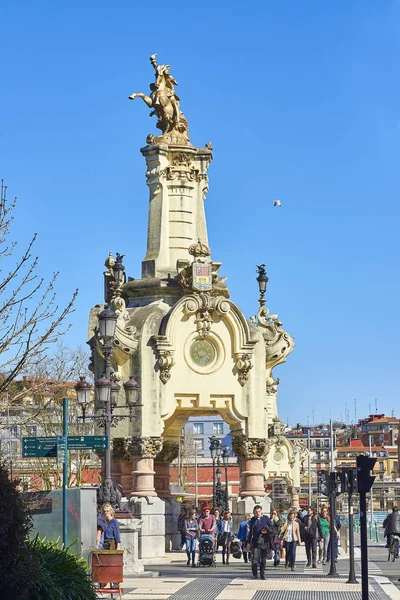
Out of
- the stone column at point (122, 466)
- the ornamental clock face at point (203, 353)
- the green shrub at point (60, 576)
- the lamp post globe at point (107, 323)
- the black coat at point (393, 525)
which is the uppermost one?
the ornamental clock face at point (203, 353)

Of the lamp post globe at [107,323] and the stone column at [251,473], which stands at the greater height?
the lamp post globe at [107,323]

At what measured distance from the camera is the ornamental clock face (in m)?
42.1

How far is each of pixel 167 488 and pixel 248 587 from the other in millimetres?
17031

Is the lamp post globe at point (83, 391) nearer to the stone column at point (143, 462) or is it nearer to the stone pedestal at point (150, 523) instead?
the stone column at point (143, 462)

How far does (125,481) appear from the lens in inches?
1686

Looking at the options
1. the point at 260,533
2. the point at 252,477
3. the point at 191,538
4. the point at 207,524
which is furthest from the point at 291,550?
the point at 252,477

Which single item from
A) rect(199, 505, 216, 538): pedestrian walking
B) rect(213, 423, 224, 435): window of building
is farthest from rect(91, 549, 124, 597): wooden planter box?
rect(213, 423, 224, 435): window of building

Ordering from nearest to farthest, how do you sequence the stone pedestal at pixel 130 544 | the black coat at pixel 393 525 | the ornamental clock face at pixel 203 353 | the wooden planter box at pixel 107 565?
1. the wooden planter box at pixel 107 565
2. the stone pedestal at pixel 130 544
3. the ornamental clock face at pixel 203 353
4. the black coat at pixel 393 525

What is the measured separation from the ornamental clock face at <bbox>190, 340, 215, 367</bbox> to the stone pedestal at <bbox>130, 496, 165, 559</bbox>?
3938 mm

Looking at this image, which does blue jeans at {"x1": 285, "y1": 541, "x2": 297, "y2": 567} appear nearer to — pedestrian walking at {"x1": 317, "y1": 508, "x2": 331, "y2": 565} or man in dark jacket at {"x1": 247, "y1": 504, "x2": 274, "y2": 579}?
pedestrian walking at {"x1": 317, "y1": 508, "x2": 331, "y2": 565}

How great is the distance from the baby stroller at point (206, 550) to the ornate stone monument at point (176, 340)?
272 centimetres

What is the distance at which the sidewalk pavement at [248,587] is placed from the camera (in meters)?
26.8

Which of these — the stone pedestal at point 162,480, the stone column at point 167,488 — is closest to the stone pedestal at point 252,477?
the stone column at point 167,488

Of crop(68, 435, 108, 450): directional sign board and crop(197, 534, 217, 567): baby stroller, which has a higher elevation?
crop(68, 435, 108, 450): directional sign board
